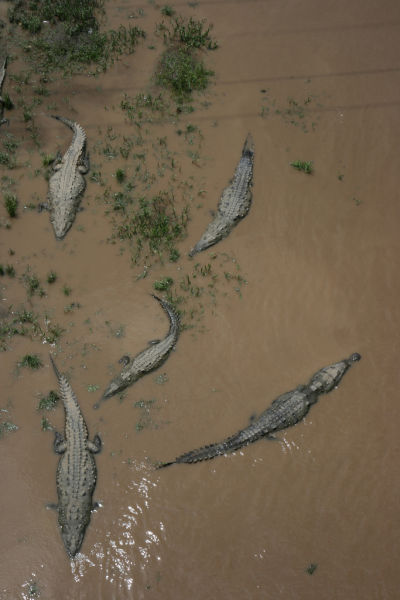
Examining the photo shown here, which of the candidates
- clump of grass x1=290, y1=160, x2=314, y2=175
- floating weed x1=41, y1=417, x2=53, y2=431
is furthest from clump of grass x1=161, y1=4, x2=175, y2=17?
floating weed x1=41, y1=417, x2=53, y2=431

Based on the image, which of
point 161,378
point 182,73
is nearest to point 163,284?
point 161,378

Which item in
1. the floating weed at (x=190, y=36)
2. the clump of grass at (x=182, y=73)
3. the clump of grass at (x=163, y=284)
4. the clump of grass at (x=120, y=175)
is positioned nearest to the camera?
the clump of grass at (x=163, y=284)

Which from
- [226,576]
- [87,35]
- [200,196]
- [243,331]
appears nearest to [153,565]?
[226,576]

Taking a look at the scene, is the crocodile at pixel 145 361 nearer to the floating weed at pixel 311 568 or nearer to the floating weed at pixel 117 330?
the floating weed at pixel 117 330

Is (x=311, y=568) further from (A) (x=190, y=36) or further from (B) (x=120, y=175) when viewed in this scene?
(A) (x=190, y=36)

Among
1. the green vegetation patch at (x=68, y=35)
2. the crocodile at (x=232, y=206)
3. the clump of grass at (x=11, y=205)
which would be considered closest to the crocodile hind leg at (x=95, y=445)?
the crocodile at (x=232, y=206)

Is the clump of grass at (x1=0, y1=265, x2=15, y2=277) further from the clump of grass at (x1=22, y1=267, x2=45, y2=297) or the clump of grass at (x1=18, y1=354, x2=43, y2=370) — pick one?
the clump of grass at (x1=18, y1=354, x2=43, y2=370)

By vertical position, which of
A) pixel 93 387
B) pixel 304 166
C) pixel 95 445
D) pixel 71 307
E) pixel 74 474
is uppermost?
pixel 304 166
